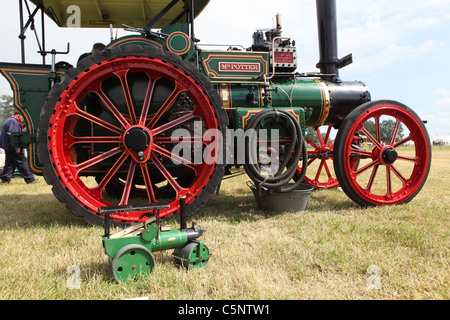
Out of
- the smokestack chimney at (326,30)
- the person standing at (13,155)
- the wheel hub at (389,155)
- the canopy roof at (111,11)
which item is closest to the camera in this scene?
the wheel hub at (389,155)

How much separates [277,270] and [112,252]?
1.06m

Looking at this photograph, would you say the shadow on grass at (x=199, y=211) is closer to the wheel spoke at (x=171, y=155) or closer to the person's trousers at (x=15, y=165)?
the wheel spoke at (x=171, y=155)

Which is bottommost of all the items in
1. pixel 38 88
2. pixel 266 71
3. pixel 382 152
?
pixel 382 152

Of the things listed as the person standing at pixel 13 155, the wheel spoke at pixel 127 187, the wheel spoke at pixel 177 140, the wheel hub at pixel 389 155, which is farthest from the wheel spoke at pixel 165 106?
the person standing at pixel 13 155

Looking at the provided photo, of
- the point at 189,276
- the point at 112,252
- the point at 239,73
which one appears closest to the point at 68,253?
the point at 112,252

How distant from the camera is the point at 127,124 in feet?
9.66

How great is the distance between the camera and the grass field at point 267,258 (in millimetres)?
1793

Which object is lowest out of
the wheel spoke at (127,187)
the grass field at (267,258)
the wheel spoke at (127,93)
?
the grass field at (267,258)

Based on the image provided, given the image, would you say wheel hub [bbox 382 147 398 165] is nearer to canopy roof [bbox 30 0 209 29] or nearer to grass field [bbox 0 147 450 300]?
grass field [bbox 0 147 450 300]

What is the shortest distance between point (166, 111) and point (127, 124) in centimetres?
49

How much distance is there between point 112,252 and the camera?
1.92 m

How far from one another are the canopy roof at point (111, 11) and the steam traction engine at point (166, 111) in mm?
17
